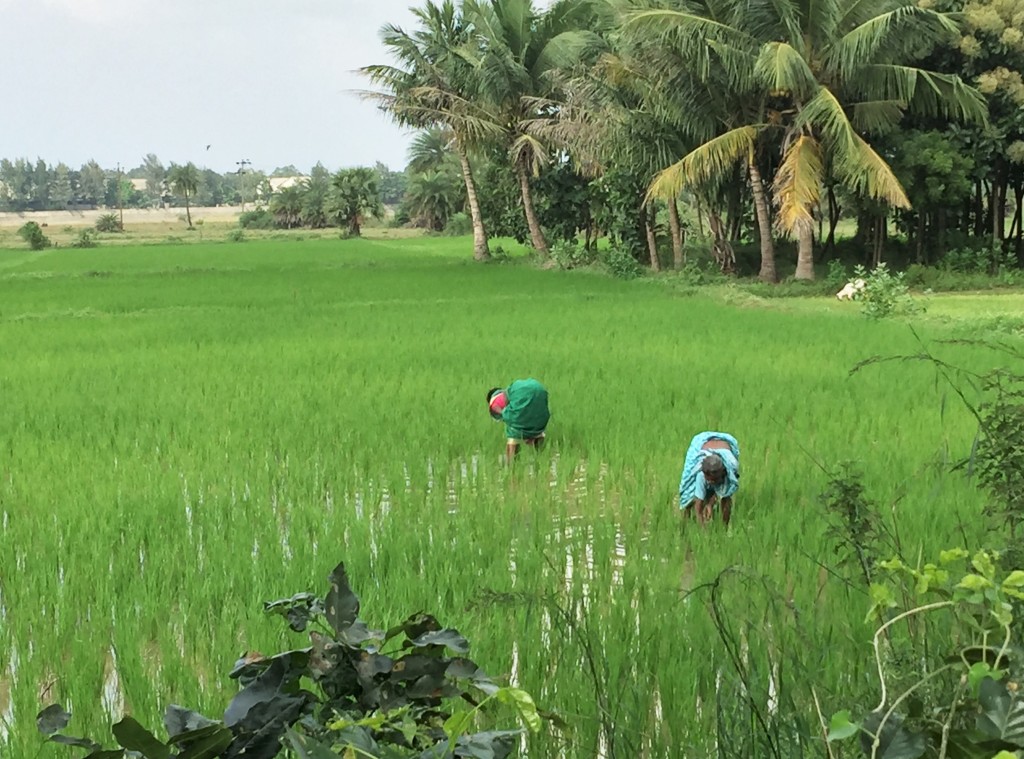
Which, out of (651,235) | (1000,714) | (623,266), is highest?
(651,235)

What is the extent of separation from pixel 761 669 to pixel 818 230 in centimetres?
1743

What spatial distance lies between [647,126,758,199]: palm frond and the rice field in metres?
4.51

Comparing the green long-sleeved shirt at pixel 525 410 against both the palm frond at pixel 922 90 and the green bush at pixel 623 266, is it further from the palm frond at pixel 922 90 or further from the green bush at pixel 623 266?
the green bush at pixel 623 266

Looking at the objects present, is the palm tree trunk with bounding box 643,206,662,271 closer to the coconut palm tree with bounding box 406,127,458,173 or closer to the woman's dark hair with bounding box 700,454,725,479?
the woman's dark hair with bounding box 700,454,725,479

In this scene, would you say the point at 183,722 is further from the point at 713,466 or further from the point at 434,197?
the point at 434,197

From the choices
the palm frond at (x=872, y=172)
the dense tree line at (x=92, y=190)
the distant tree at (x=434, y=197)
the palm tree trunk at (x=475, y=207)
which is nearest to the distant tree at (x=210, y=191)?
the dense tree line at (x=92, y=190)

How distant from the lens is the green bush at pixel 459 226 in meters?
36.9

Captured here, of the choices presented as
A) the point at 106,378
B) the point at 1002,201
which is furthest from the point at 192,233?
the point at 106,378

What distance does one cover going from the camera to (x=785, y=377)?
5602mm

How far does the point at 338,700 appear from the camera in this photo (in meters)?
0.98

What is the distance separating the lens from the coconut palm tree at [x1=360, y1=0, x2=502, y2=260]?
17.0 metres

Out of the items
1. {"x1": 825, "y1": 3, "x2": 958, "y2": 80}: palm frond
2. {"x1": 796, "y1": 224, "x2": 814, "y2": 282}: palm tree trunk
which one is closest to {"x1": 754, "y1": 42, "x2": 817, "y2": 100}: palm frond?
{"x1": 825, "y1": 3, "x2": 958, "y2": 80}: palm frond

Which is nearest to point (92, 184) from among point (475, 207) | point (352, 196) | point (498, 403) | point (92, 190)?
point (92, 190)

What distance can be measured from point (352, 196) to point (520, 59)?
2285 cm
